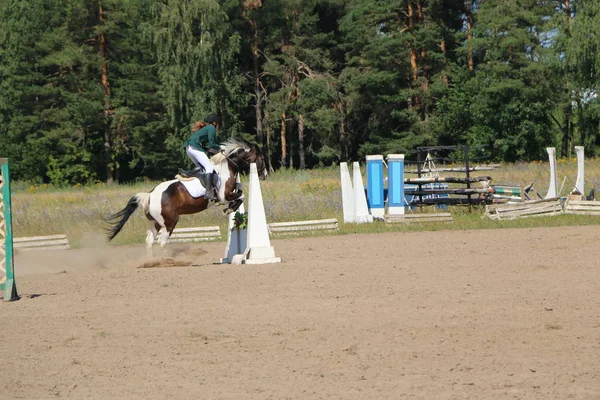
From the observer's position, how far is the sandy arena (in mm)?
6496

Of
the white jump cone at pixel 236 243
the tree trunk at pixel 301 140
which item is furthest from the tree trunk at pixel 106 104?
the white jump cone at pixel 236 243

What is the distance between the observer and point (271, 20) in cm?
5472

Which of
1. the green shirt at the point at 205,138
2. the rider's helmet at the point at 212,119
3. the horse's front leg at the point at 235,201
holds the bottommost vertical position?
the horse's front leg at the point at 235,201

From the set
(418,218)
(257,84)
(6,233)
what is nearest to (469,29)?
(257,84)

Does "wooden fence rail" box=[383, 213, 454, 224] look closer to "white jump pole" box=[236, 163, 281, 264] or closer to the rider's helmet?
the rider's helmet

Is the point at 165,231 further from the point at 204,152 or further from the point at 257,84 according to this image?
the point at 257,84

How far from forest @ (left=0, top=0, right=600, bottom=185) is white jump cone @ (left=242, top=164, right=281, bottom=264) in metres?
37.1

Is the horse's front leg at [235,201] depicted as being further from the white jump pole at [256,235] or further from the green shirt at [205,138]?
the white jump pole at [256,235]

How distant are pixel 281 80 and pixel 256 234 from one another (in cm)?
4270

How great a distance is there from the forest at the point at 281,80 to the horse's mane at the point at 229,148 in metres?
34.8

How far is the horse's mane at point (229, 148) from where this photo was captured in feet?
50.6

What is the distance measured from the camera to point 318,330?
8.27 metres

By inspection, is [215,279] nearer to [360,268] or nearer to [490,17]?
[360,268]

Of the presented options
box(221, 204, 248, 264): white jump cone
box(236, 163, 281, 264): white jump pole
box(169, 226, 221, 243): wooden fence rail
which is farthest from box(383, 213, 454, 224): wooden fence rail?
box(236, 163, 281, 264): white jump pole
